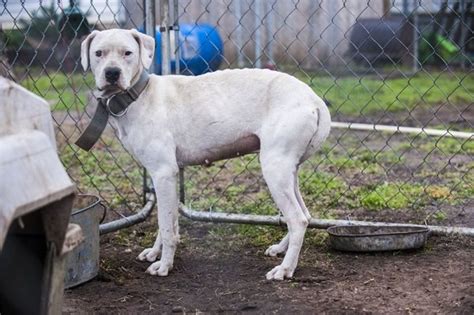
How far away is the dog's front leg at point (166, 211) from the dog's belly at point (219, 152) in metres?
0.11

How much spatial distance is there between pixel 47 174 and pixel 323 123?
169 cm

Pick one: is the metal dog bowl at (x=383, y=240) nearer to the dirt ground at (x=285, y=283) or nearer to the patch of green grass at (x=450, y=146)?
the dirt ground at (x=285, y=283)

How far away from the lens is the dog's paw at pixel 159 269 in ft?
13.1

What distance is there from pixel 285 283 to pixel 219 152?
73 cm

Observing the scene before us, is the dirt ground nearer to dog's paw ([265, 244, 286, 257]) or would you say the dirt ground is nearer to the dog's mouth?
dog's paw ([265, 244, 286, 257])

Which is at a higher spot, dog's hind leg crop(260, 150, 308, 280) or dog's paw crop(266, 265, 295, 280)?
dog's hind leg crop(260, 150, 308, 280)

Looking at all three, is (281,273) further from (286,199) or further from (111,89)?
(111,89)

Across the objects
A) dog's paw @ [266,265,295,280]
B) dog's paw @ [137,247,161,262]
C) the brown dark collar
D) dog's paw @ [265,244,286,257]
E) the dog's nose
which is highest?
the dog's nose

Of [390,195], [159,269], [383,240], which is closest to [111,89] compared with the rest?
[159,269]

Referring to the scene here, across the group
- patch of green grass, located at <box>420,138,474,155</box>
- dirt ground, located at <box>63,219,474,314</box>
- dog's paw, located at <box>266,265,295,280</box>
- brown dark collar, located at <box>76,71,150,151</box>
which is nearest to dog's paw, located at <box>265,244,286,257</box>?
dirt ground, located at <box>63,219,474,314</box>

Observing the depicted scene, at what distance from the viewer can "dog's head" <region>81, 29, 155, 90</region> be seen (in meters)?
3.90

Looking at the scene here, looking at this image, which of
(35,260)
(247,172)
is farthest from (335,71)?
(35,260)

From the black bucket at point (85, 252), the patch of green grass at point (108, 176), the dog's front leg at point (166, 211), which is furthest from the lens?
the patch of green grass at point (108, 176)

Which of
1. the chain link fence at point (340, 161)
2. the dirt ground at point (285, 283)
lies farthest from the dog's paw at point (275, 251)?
the chain link fence at point (340, 161)
